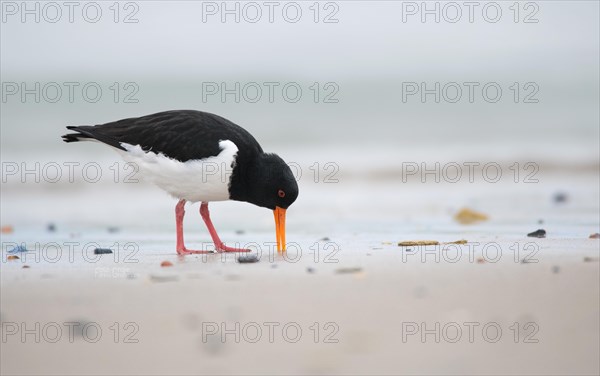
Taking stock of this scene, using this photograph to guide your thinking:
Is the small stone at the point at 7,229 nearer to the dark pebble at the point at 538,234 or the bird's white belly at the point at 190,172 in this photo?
the bird's white belly at the point at 190,172

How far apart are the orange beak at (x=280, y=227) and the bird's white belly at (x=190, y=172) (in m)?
0.47

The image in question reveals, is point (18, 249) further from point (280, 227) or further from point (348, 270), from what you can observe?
point (348, 270)

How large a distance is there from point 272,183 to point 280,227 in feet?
1.21

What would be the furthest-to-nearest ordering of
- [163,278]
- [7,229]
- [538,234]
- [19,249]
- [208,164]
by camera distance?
[7,229]
[538,234]
[19,249]
[208,164]
[163,278]

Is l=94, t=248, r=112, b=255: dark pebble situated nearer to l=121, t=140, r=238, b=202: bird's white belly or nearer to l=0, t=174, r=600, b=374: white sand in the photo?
l=0, t=174, r=600, b=374: white sand

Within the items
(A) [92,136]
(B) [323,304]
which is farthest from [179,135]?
(B) [323,304]

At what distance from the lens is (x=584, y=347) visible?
14.7ft

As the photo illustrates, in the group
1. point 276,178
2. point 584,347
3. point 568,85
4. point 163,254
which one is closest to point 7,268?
point 163,254

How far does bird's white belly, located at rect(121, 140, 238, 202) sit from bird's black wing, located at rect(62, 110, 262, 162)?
50 millimetres

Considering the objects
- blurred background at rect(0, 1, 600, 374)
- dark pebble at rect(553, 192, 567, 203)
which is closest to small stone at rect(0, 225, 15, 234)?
blurred background at rect(0, 1, 600, 374)

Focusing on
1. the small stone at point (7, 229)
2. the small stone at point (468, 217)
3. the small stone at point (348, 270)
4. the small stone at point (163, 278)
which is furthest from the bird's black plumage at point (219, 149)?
the small stone at point (468, 217)

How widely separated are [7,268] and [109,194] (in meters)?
4.71

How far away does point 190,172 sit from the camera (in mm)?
7305

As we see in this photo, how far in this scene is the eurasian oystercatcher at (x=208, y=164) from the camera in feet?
23.8
